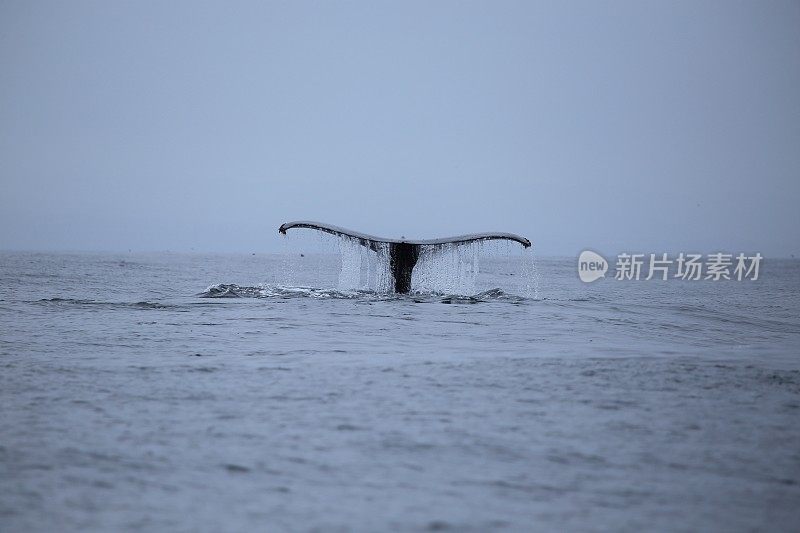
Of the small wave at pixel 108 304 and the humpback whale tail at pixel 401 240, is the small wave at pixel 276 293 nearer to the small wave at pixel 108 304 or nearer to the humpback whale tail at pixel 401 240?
the humpback whale tail at pixel 401 240

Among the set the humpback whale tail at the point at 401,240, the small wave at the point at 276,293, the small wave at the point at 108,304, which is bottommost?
the small wave at the point at 108,304

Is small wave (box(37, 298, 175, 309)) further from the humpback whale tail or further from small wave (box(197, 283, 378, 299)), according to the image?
the humpback whale tail

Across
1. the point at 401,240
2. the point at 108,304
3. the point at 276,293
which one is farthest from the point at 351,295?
the point at 108,304

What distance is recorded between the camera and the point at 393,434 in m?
5.72

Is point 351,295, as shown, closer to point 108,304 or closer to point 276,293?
point 276,293

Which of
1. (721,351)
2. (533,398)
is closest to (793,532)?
(533,398)

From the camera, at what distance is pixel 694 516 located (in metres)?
3.99

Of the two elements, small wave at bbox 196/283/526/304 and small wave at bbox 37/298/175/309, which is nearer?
small wave at bbox 37/298/175/309

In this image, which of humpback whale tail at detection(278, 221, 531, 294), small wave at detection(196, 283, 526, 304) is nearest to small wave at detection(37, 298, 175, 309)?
small wave at detection(196, 283, 526, 304)

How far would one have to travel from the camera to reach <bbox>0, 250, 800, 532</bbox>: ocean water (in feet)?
13.2

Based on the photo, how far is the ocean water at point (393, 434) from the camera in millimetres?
4031

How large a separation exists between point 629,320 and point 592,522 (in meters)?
14.8

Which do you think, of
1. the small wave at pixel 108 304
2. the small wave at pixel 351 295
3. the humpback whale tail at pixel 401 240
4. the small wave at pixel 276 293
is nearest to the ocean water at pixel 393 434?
the small wave at pixel 108 304

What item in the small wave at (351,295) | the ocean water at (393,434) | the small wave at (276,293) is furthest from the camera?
the small wave at (276,293)
